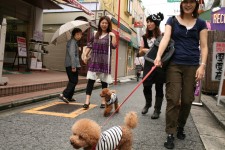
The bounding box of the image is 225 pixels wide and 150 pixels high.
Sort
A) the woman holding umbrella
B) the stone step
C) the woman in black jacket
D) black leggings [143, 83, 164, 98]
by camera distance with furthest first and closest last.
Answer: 1. the stone step
2. the woman holding umbrella
3. black leggings [143, 83, 164, 98]
4. the woman in black jacket

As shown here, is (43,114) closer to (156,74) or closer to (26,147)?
(26,147)

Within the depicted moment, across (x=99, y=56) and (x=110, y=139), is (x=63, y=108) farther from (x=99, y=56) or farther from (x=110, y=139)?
(x=110, y=139)

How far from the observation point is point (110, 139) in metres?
2.64

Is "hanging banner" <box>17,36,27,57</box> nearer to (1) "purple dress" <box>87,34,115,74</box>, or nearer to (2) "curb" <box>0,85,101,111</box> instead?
(2) "curb" <box>0,85,101,111</box>

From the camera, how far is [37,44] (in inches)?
525

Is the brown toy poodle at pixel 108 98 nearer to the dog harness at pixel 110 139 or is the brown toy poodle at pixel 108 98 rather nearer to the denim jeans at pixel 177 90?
the denim jeans at pixel 177 90

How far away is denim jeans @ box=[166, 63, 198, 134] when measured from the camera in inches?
142

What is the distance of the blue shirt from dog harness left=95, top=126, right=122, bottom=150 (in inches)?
57.5

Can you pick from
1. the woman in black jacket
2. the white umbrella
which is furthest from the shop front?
the woman in black jacket

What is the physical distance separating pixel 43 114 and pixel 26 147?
6.47 feet

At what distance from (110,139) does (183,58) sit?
1.67 meters

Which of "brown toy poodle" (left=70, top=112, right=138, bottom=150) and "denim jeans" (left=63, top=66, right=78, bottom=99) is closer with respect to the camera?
"brown toy poodle" (left=70, top=112, right=138, bottom=150)

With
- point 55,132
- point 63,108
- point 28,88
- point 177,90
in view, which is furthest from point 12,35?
point 177,90

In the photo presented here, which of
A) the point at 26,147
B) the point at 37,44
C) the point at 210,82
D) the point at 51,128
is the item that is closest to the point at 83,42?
the point at 37,44
